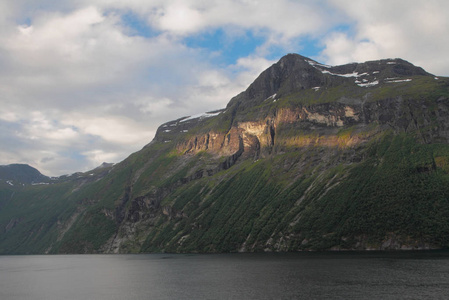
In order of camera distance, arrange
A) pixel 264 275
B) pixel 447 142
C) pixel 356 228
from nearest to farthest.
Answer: pixel 264 275
pixel 356 228
pixel 447 142

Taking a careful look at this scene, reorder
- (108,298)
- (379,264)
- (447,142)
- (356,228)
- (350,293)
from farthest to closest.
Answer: (447,142) < (356,228) < (379,264) < (108,298) < (350,293)

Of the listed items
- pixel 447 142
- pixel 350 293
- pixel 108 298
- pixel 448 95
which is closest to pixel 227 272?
pixel 108 298

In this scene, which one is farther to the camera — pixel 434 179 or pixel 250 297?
pixel 434 179

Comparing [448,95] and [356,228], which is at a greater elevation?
[448,95]

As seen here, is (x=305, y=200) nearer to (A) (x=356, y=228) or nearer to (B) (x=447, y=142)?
(A) (x=356, y=228)

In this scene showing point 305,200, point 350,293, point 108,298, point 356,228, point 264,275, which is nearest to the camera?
point 350,293

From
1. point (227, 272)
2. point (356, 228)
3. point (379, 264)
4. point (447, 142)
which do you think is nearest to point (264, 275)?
point (227, 272)

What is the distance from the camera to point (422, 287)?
62.1 metres

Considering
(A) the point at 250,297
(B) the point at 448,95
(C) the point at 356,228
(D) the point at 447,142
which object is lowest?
(C) the point at 356,228

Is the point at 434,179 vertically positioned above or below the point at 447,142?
below

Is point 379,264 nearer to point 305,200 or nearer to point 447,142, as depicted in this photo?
point 305,200

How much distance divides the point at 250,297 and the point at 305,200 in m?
129

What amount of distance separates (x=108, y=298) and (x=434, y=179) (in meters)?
141

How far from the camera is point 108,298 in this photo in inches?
2820
